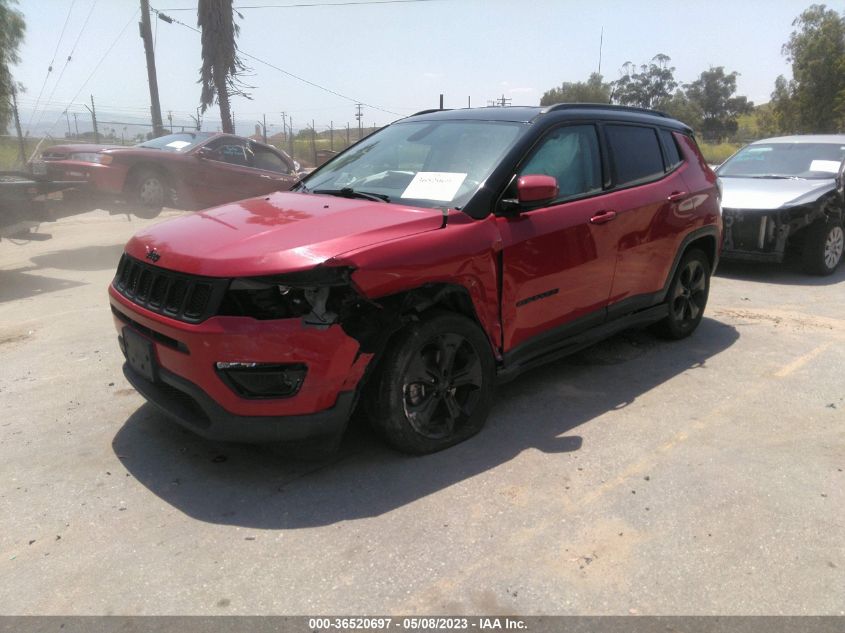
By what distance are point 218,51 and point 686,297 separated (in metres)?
17.5

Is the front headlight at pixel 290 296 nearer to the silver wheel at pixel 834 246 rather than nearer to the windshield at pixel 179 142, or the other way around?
the silver wheel at pixel 834 246

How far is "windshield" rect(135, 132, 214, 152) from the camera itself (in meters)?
10.6

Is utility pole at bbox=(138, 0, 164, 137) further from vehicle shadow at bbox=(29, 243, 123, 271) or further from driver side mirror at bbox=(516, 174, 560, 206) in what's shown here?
driver side mirror at bbox=(516, 174, 560, 206)

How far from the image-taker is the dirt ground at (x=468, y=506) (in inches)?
100.0

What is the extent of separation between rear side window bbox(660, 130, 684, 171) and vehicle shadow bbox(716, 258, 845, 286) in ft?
11.5

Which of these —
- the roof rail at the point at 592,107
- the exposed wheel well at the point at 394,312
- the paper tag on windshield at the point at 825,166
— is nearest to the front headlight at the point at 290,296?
the exposed wheel well at the point at 394,312

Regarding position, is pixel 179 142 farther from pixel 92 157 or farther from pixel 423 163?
pixel 423 163

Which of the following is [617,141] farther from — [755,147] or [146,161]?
[146,161]

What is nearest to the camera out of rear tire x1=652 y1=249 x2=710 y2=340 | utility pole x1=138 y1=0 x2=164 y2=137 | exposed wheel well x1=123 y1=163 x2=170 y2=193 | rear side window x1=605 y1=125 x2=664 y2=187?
rear side window x1=605 y1=125 x2=664 y2=187

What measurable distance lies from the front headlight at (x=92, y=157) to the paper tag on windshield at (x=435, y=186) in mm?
7376

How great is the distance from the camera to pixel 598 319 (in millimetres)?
4484

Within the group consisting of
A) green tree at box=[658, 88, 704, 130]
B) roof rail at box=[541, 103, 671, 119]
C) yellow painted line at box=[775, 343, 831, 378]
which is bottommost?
yellow painted line at box=[775, 343, 831, 378]

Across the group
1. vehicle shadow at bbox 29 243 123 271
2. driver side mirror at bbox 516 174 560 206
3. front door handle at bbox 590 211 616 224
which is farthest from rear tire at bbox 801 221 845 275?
vehicle shadow at bbox 29 243 123 271

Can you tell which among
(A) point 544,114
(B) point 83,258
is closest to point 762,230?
(A) point 544,114
